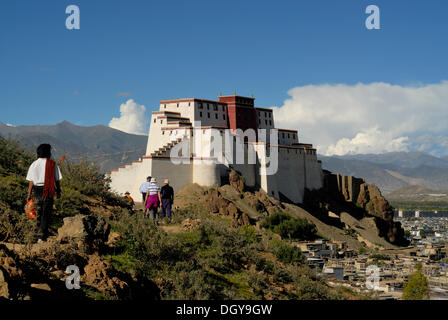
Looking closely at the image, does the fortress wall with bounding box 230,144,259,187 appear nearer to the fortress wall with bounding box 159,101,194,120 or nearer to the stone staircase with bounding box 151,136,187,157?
the stone staircase with bounding box 151,136,187,157

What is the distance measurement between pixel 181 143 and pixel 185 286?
112ft

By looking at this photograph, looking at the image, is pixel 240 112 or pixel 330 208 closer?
pixel 240 112

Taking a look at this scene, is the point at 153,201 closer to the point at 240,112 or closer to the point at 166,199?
the point at 166,199

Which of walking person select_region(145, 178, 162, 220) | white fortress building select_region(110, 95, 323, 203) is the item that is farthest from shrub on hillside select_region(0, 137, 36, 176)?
white fortress building select_region(110, 95, 323, 203)

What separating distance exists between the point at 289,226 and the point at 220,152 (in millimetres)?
8583

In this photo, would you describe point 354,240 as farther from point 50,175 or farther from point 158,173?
point 50,175

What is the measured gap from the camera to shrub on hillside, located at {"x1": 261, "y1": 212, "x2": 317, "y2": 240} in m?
39.6

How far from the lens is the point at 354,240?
50250 mm

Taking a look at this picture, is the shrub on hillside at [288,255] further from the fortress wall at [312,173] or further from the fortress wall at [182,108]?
the fortress wall at [312,173]

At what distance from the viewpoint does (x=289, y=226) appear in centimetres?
4066

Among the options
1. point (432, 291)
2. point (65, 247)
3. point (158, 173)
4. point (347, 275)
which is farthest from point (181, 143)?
point (65, 247)

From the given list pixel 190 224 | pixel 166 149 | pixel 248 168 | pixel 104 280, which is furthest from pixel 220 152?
pixel 104 280

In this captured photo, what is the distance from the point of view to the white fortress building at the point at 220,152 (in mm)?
42094

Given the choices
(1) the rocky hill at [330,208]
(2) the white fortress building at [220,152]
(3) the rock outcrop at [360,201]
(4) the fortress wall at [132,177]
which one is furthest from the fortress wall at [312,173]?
(4) the fortress wall at [132,177]
